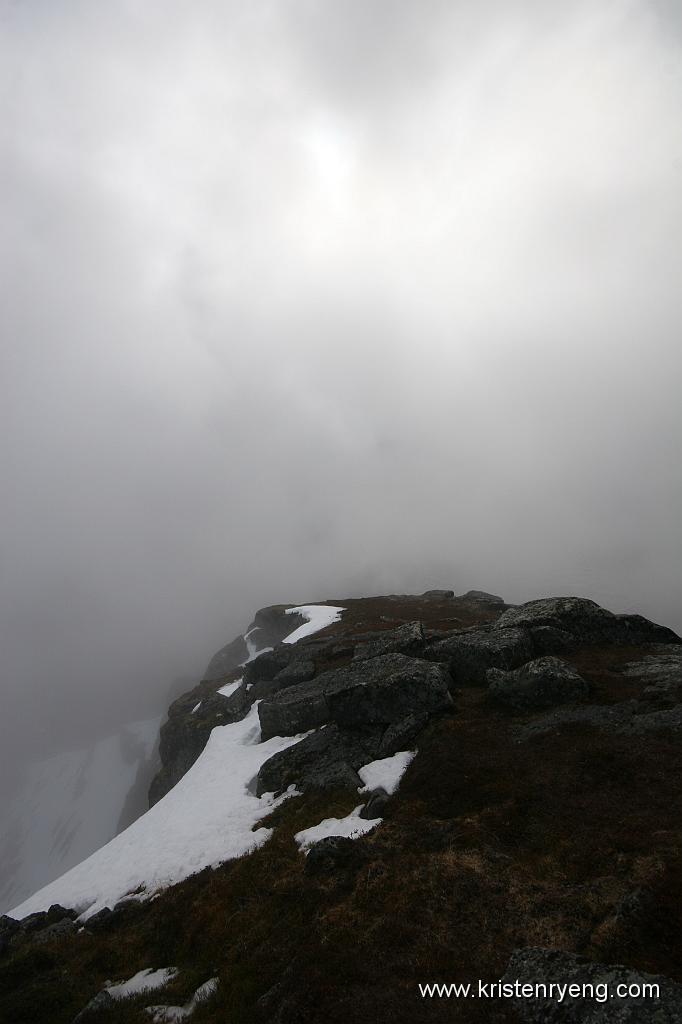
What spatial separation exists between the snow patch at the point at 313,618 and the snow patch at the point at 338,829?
113ft

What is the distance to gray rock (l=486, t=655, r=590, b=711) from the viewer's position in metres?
23.1

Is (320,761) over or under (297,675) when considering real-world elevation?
under

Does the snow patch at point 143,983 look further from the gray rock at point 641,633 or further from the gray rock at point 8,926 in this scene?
the gray rock at point 641,633

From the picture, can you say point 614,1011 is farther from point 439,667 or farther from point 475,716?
point 439,667

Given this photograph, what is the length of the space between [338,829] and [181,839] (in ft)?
32.3

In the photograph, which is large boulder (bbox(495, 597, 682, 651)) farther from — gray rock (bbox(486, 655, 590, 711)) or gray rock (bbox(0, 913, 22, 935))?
gray rock (bbox(0, 913, 22, 935))

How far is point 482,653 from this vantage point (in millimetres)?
27859

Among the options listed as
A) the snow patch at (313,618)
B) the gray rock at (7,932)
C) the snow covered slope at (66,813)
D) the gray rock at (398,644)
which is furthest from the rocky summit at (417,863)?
the snow covered slope at (66,813)

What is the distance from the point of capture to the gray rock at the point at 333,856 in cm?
1556

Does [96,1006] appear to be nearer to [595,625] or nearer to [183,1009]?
[183,1009]

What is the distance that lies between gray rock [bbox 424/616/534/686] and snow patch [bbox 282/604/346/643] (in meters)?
27.5

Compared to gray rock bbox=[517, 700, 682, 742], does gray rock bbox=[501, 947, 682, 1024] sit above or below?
below

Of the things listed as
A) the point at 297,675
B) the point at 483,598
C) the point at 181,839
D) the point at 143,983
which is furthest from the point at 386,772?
the point at 483,598

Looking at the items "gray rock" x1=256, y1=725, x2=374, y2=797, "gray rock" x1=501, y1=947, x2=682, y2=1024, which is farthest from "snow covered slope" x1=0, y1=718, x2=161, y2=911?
"gray rock" x1=501, y1=947, x2=682, y2=1024
